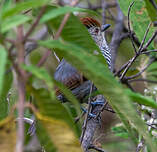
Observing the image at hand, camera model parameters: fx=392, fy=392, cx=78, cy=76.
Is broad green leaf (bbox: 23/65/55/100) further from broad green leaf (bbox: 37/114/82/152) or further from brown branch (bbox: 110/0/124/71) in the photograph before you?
brown branch (bbox: 110/0/124/71)

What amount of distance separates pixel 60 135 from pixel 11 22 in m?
0.36

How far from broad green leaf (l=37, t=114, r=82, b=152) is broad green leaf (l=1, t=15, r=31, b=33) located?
0.27 m

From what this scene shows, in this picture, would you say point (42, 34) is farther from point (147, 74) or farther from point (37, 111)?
point (37, 111)

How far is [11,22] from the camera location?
1116 millimetres

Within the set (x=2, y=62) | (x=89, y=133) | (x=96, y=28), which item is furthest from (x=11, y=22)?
(x=96, y=28)

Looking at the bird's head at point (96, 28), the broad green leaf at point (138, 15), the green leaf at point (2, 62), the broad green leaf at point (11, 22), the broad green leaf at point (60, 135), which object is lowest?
the bird's head at point (96, 28)

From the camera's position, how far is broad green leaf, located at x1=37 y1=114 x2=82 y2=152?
3.77 feet

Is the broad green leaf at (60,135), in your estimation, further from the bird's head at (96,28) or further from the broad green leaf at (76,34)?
the bird's head at (96,28)

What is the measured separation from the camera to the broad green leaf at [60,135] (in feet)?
3.77

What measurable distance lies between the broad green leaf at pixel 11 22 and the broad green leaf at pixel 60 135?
0.27 m

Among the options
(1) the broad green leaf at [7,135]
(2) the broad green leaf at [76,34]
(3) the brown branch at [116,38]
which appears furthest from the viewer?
(3) the brown branch at [116,38]

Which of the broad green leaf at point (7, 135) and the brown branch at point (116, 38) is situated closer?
the broad green leaf at point (7, 135)

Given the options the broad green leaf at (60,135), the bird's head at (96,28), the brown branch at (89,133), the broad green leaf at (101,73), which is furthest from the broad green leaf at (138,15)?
the broad green leaf at (60,135)

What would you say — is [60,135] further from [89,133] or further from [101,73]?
[89,133]
